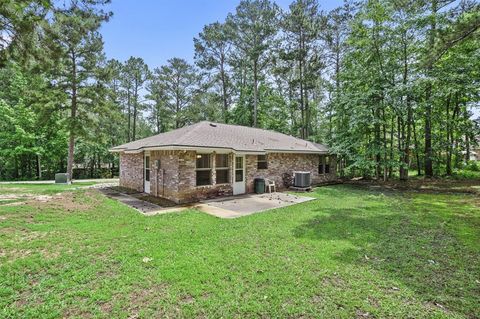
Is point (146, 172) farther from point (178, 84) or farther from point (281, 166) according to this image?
point (178, 84)

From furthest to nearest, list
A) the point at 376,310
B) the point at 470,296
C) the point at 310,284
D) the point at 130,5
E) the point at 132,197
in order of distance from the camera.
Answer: the point at 132,197 < the point at 130,5 < the point at 310,284 < the point at 470,296 < the point at 376,310

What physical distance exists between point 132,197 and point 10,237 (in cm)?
545

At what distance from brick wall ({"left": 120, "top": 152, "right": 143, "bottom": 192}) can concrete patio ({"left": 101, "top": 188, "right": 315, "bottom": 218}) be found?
6.85ft

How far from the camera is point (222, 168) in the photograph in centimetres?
1078

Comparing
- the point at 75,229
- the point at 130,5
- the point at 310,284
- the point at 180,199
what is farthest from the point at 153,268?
the point at 130,5

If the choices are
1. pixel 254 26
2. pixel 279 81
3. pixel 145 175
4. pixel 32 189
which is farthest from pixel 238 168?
pixel 279 81

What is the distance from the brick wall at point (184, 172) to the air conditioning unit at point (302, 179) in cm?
87

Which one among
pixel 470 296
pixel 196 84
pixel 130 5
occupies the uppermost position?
pixel 196 84

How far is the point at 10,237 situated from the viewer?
520 cm

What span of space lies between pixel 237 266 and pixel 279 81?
26.4m

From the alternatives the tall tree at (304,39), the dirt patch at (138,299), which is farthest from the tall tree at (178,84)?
the dirt patch at (138,299)

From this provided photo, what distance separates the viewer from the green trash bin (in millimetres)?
11828

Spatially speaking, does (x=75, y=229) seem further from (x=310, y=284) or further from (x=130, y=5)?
(x=130, y=5)

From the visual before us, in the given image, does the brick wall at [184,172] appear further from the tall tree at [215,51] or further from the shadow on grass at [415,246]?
the tall tree at [215,51]
